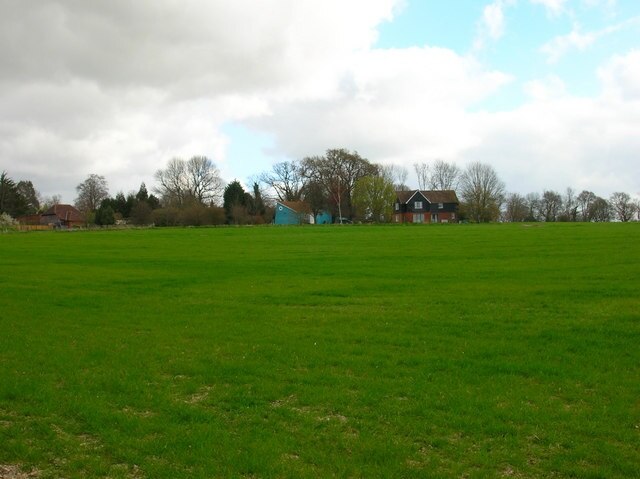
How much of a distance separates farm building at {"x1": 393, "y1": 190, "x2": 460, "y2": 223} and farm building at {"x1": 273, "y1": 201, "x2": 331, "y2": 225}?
1834 cm

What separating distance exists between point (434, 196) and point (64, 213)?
9111 cm

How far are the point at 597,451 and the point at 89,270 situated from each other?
2561cm

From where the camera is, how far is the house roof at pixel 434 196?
129500 millimetres

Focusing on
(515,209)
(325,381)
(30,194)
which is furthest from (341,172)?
(325,381)

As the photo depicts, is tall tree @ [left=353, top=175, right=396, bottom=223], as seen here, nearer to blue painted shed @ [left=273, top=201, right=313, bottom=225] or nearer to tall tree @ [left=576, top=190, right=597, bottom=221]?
blue painted shed @ [left=273, top=201, right=313, bottom=225]

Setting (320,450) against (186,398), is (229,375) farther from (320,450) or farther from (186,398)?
(320,450)

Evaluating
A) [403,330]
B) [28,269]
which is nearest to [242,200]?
[28,269]

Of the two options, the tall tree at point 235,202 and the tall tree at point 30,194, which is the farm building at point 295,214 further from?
the tall tree at point 30,194

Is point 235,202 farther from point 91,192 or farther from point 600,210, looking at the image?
point 600,210

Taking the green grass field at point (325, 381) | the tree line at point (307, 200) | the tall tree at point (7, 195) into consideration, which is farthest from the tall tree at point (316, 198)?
the green grass field at point (325, 381)

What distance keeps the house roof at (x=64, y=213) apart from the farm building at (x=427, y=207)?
78.7m

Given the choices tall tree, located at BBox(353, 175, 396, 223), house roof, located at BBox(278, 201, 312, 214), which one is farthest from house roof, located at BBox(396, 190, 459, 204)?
house roof, located at BBox(278, 201, 312, 214)

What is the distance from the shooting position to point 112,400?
8.05 m

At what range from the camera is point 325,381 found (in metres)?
8.81
